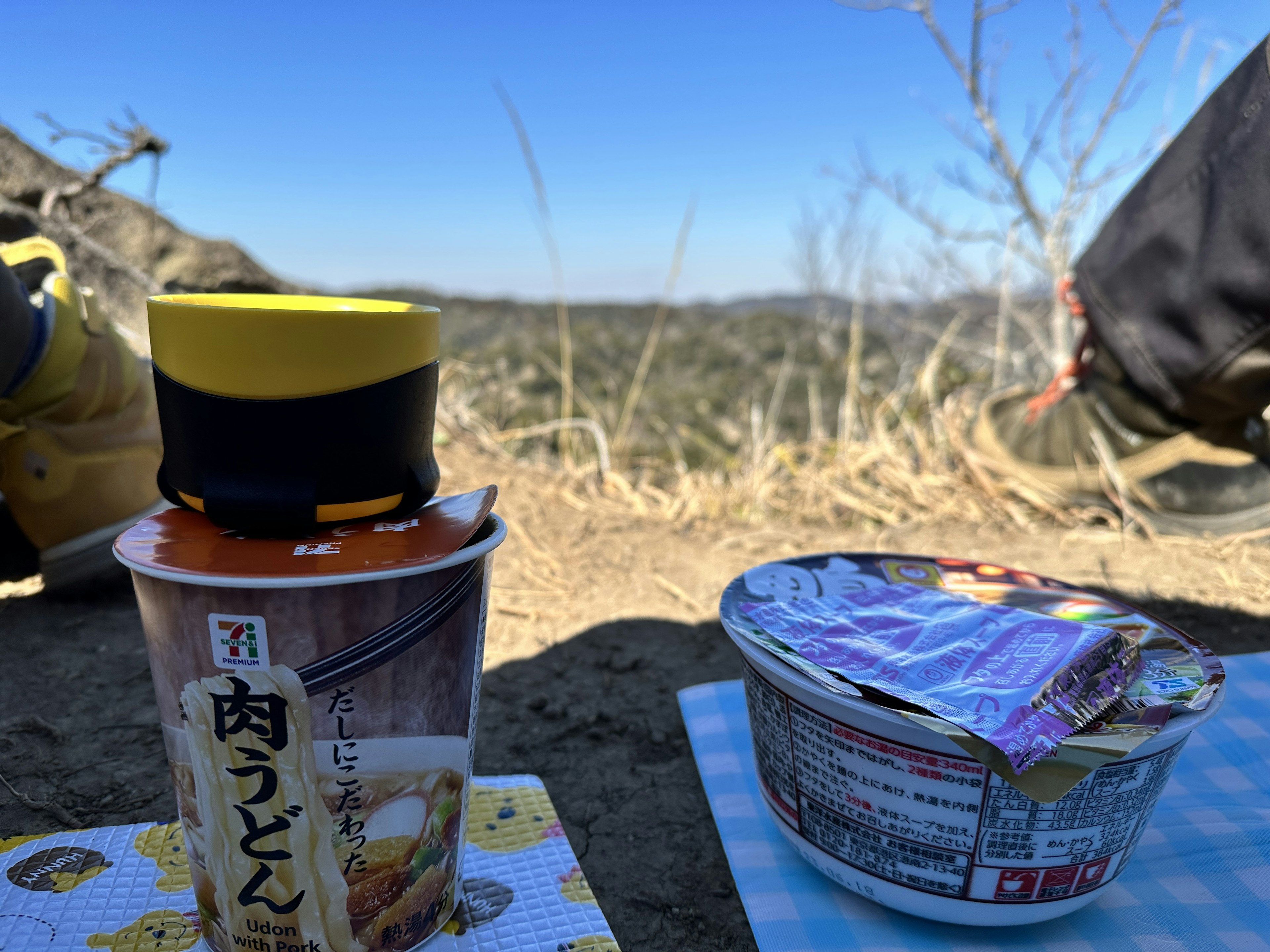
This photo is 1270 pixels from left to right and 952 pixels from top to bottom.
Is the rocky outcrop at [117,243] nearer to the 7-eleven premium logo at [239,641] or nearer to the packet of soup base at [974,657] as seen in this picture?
the 7-eleven premium logo at [239,641]

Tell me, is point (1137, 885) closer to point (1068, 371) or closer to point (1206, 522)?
point (1206, 522)

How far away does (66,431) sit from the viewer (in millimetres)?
1611

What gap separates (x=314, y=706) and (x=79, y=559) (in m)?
1.28

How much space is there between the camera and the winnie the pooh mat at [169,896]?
82cm

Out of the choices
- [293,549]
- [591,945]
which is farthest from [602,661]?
[293,549]

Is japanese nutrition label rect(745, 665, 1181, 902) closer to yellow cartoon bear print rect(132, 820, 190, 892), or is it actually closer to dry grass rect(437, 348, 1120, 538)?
yellow cartoon bear print rect(132, 820, 190, 892)

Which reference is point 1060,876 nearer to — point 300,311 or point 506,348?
point 300,311

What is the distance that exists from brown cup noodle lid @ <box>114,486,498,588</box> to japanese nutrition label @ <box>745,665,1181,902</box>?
425 millimetres

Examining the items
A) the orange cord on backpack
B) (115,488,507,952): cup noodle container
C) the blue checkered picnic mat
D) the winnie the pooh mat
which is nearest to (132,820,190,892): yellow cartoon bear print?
the winnie the pooh mat

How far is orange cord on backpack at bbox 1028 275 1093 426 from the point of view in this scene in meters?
2.18

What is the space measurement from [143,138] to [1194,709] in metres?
2.95

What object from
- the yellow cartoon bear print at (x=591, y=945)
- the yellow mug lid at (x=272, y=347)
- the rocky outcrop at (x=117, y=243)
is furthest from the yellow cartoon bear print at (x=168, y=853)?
the rocky outcrop at (x=117, y=243)

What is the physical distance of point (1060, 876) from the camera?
0.81m

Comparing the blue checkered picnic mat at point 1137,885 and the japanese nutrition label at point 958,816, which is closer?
the japanese nutrition label at point 958,816
